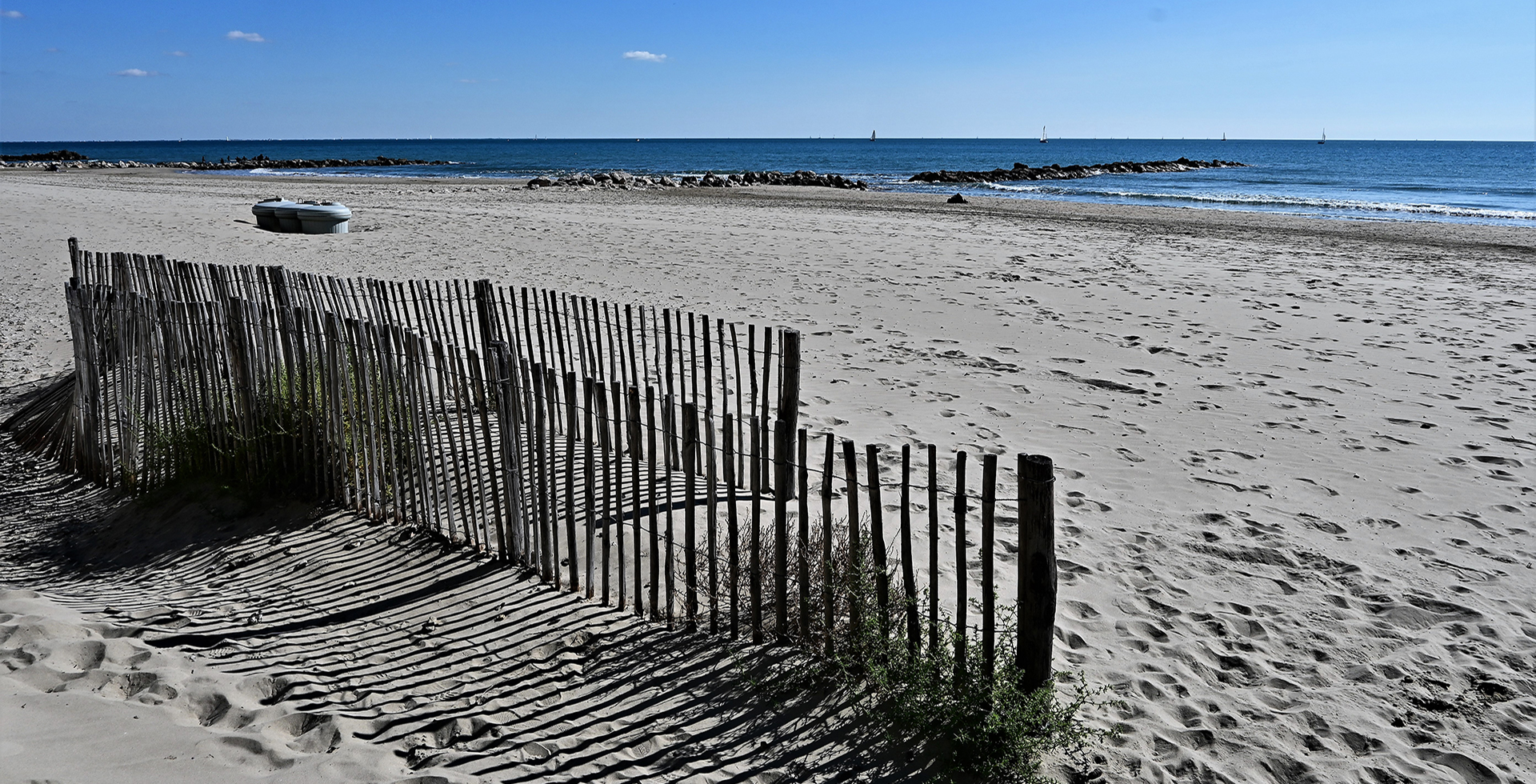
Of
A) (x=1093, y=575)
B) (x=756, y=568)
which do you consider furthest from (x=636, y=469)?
(x=1093, y=575)

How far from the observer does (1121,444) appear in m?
5.89

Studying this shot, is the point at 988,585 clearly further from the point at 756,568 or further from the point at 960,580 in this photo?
the point at 756,568

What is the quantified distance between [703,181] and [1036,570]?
118 ft

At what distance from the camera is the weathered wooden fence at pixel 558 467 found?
3266 mm

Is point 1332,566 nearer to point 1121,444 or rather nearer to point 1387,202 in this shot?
point 1121,444

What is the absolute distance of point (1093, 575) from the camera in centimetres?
423

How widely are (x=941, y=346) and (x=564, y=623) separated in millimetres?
5410

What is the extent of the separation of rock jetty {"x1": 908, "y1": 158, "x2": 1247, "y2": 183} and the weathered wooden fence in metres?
38.5

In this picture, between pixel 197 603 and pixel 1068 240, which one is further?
pixel 1068 240

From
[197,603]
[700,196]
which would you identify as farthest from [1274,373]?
[700,196]

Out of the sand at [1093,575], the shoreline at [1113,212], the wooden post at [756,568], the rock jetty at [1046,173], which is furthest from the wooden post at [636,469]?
the rock jetty at [1046,173]

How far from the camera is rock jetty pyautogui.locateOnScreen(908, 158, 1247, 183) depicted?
42.8m

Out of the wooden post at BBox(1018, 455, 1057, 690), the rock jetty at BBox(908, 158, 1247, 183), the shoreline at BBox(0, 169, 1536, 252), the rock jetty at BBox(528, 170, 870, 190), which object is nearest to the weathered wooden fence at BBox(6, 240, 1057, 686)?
the wooden post at BBox(1018, 455, 1057, 690)

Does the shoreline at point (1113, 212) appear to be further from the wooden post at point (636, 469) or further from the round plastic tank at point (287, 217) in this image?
the wooden post at point (636, 469)
